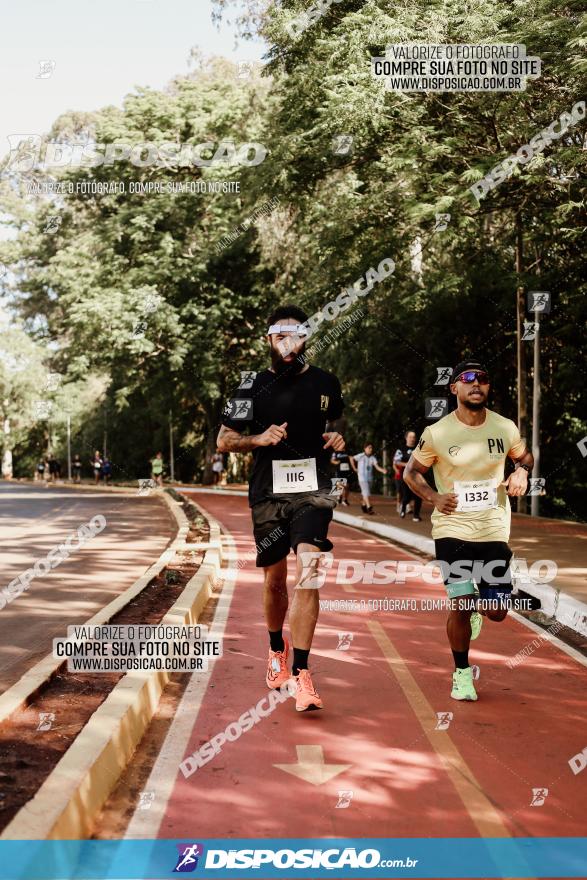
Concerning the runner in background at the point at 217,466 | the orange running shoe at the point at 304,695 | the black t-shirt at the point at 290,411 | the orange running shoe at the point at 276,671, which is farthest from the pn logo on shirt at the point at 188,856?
the runner in background at the point at 217,466

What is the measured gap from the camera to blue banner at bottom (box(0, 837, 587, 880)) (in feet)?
12.4

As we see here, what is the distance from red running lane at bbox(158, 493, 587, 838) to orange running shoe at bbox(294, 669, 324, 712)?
8 cm

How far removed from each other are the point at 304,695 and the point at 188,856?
2.05 metres

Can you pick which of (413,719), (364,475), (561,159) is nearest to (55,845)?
(413,719)

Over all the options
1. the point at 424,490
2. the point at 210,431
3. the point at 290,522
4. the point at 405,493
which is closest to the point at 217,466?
the point at 210,431

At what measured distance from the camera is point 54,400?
64.8 m

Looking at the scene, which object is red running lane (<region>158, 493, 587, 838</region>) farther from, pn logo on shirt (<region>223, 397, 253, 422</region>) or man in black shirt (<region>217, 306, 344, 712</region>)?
pn logo on shirt (<region>223, 397, 253, 422</region>)

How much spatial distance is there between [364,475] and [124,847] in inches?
792

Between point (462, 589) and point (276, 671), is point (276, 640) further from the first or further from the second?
point (462, 589)

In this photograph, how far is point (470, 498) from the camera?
20.4 ft

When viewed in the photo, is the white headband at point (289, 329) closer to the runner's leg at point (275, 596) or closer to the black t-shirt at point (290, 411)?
the black t-shirt at point (290, 411)

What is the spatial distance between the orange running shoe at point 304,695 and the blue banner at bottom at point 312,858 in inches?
73.4

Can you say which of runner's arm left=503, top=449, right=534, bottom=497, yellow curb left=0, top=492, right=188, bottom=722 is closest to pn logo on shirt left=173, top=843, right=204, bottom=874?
yellow curb left=0, top=492, right=188, bottom=722

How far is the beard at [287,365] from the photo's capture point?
610cm
